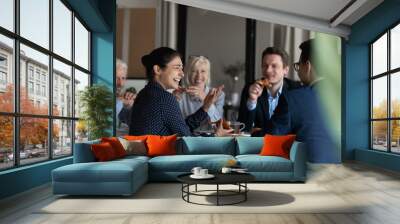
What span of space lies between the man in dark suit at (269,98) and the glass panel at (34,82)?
4430mm

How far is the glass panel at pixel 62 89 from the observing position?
6598 millimetres

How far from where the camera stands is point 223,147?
673 cm

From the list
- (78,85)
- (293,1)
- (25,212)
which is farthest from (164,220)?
(293,1)

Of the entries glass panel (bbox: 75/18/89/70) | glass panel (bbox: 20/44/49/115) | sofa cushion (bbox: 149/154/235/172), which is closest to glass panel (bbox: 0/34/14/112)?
glass panel (bbox: 20/44/49/115)

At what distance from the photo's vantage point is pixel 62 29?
6.95 m

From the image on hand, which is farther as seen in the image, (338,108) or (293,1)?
(338,108)

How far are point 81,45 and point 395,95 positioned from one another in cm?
660

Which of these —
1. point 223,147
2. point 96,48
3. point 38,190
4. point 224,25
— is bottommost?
point 38,190

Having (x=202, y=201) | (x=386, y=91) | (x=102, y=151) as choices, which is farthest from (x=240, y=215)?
(x=386, y=91)

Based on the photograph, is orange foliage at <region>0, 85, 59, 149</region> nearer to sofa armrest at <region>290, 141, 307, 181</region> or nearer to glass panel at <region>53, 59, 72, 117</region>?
glass panel at <region>53, 59, 72, 117</region>

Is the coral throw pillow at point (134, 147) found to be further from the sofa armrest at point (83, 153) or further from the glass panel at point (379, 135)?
the glass panel at point (379, 135)

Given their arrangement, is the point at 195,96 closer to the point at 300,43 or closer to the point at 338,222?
the point at 300,43

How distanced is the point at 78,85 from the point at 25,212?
4.12 meters

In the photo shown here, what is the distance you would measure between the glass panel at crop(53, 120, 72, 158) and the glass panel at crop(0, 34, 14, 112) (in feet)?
5.05
